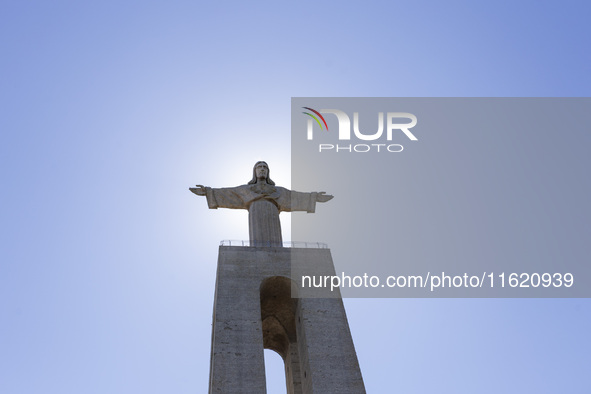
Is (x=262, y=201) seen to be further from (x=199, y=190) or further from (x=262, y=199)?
(x=199, y=190)

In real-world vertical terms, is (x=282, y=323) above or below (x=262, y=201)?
below

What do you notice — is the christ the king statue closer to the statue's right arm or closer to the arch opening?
the statue's right arm

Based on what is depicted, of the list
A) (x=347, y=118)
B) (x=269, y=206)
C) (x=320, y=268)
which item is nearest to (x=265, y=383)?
(x=320, y=268)

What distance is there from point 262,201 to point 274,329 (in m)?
5.17

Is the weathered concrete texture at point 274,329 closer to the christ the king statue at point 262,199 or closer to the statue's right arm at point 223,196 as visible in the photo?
the christ the king statue at point 262,199

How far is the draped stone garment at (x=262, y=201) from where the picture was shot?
25125 millimetres

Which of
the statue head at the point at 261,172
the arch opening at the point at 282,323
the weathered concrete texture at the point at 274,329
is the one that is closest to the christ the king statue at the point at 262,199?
the statue head at the point at 261,172

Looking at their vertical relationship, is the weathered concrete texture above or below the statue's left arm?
below

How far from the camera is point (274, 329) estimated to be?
989 inches

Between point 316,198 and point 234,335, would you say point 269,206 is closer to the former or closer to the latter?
point 316,198

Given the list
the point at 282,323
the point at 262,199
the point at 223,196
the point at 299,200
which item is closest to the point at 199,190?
the point at 223,196

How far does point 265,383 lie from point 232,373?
3.43 feet

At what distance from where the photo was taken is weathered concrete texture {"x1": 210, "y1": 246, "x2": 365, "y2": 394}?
1928cm

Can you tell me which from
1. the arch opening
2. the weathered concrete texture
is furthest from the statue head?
the arch opening
